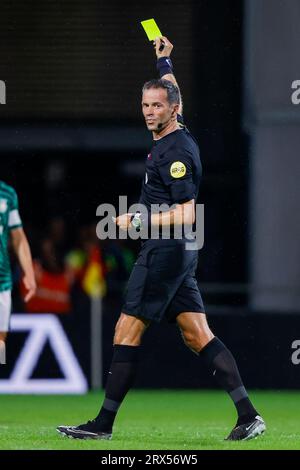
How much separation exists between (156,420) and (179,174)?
321 cm

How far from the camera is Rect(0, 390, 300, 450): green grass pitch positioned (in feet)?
27.5

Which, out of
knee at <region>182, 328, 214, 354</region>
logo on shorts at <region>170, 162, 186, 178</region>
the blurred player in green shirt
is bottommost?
knee at <region>182, 328, 214, 354</region>

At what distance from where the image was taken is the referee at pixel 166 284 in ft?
27.6

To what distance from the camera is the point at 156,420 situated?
11086 millimetres

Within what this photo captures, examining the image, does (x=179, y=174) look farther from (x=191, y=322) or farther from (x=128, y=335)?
(x=128, y=335)

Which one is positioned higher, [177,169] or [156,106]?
[156,106]

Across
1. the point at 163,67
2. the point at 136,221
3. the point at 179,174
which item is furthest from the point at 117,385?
the point at 163,67

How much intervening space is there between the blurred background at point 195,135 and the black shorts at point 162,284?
5101 millimetres

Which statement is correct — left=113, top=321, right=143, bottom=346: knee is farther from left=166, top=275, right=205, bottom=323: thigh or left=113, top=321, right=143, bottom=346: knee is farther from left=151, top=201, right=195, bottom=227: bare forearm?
left=151, top=201, right=195, bottom=227: bare forearm

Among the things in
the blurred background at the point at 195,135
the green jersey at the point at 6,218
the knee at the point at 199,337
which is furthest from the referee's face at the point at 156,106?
the blurred background at the point at 195,135

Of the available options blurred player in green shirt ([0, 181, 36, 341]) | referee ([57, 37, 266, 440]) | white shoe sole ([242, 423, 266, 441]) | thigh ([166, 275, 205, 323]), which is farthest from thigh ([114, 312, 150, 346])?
blurred player in green shirt ([0, 181, 36, 341])
